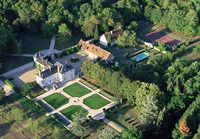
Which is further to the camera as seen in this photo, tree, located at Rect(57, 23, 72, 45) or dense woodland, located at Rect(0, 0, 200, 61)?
dense woodland, located at Rect(0, 0, 200, 61)

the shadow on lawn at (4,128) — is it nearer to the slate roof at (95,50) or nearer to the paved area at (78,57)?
the paved area at (78,57)

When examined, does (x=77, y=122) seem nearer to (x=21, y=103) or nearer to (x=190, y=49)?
(x=21, y=103)

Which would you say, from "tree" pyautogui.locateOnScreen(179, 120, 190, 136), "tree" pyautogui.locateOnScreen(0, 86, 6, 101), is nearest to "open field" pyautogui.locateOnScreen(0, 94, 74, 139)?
"tree" pyautogui.locateOnScreen(0, 86, 6, 101)

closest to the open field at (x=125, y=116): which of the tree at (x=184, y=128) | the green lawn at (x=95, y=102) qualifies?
the green lawn at (x=95, y=102)

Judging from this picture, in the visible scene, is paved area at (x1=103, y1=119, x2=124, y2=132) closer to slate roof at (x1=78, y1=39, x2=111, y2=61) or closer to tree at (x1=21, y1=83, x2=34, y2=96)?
tree at (x1=21, y1=83, x2=34, y2=96)

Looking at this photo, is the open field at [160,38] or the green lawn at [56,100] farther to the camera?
the open field at [160,38]

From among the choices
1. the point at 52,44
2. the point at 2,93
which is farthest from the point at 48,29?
the point at 2,93
